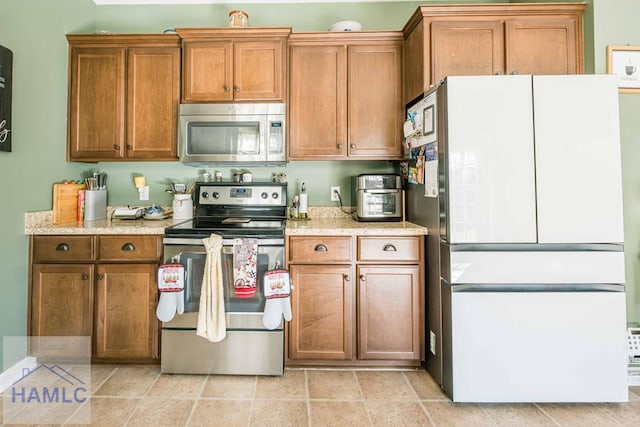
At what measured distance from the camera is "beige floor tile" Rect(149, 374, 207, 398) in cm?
193

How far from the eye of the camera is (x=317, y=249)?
2.14 meters

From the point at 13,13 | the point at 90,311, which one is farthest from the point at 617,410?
the point at 13,13

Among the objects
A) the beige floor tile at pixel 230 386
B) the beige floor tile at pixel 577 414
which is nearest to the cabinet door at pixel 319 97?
the beige floor tile at pixel 230 386

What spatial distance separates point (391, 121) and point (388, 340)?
5.14ft

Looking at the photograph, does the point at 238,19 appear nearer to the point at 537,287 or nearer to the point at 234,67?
the point at 234,67

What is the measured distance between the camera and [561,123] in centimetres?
178

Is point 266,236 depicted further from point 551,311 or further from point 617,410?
point 617,410

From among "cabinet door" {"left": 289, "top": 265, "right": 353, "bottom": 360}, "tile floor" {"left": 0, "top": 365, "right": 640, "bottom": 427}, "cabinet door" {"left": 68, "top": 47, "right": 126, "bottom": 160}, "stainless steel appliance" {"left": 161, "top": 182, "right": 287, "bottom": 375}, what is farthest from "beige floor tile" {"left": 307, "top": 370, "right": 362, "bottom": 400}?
"cabinet door" {"left": 68, "top": 47, "right": 126, "bottom": 160}

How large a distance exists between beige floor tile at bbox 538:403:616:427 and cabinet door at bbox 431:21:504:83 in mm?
2013

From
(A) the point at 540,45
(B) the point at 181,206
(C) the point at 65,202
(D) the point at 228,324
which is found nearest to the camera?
(D) the point at 228,324

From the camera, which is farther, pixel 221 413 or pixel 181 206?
pixel 181 206

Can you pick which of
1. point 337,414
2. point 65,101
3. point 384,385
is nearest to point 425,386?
point 384,385

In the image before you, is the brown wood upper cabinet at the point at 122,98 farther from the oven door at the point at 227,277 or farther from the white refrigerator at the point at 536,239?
the white refrigerator at the point at 536,239

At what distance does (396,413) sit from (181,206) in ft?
6.80
